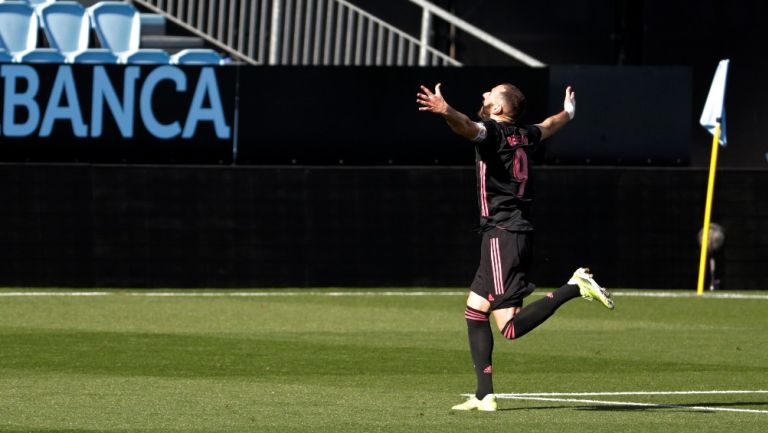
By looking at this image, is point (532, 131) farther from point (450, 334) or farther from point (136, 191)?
point (136, 191)

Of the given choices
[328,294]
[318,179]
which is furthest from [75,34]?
[328,294]

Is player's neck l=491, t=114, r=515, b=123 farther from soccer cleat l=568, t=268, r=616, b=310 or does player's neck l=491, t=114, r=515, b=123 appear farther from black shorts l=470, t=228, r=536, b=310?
soccer cleat l=568, t=268, r=616, b=310

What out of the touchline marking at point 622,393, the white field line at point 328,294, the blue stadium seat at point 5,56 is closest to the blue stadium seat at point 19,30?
the blue stadium seat at point 5,56

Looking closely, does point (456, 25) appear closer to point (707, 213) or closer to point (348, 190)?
point (348, 190)

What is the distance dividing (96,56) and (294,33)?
2.68 m

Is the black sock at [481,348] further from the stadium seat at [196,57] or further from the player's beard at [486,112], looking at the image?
the stadium seat at [196,57]

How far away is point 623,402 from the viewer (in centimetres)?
1019

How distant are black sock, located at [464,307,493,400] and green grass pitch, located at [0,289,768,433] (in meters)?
0.20

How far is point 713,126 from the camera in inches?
814

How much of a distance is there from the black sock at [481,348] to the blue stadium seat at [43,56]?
13405mm

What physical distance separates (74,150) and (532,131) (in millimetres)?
12296

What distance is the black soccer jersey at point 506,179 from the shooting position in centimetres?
973

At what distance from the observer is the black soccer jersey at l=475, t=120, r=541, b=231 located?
9.73 metres

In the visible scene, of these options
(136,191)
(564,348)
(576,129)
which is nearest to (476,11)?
(576,129)
